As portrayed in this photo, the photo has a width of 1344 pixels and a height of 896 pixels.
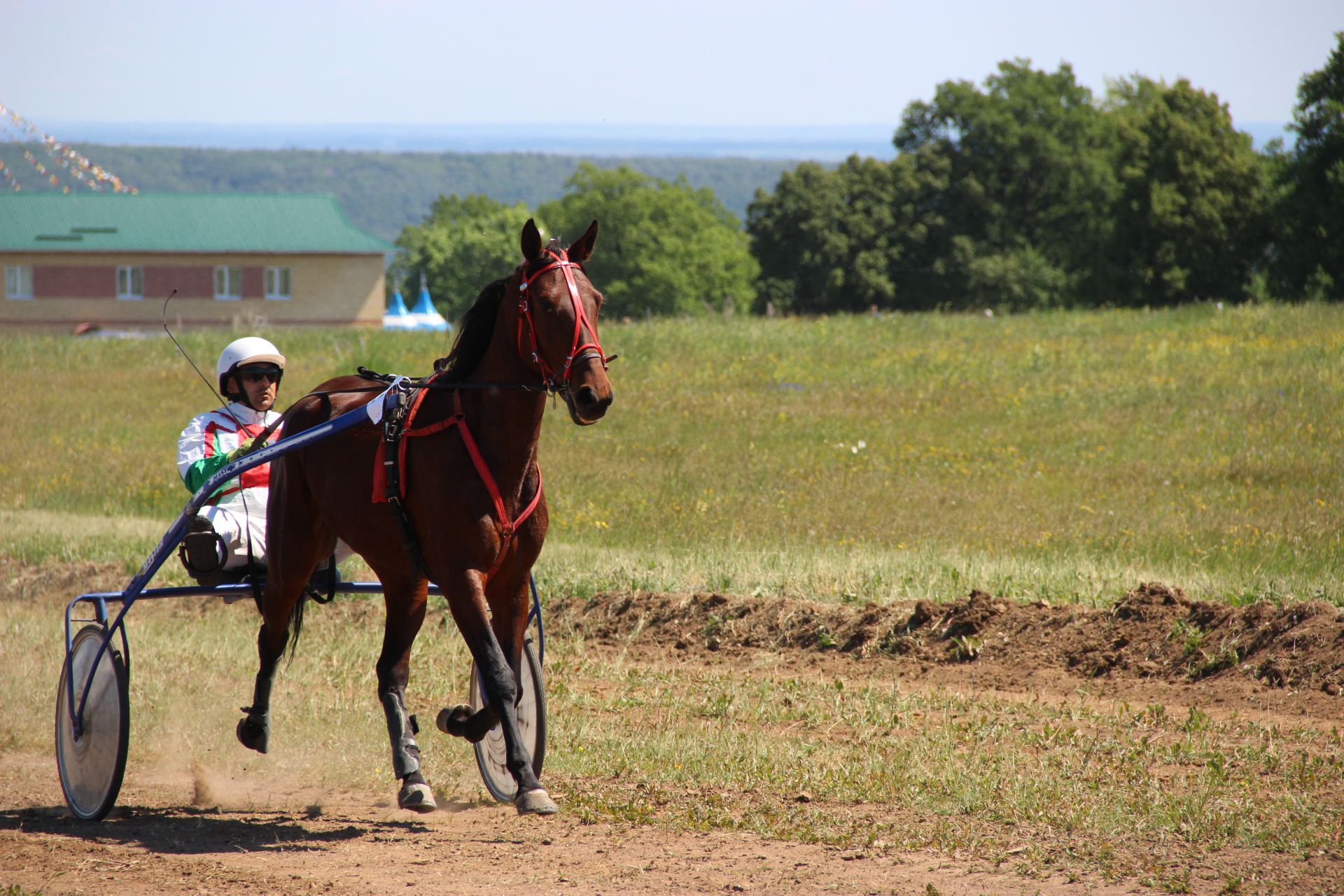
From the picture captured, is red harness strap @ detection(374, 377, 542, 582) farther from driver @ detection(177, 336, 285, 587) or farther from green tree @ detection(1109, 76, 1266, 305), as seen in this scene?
green tree @ detection(1109, 76, 1266, 305)

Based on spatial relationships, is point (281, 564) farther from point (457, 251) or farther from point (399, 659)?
point (457, 251)

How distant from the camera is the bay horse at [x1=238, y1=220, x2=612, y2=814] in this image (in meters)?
5.81

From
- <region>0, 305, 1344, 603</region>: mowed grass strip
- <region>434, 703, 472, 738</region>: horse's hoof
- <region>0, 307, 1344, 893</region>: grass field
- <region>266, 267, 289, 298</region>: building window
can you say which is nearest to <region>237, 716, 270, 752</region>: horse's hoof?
<region>0, 307, 1344, 893</region>: grass field

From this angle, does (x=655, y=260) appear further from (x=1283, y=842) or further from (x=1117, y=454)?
(x=1283, y=842)

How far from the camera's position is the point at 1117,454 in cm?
1880

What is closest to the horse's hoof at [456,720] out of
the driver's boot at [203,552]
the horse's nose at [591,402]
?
the horse's nose at [591,402]

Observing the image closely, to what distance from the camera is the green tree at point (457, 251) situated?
96500mm

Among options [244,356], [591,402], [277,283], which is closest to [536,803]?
[591,402]

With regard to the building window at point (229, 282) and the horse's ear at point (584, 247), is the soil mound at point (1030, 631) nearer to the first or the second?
the horse's ear at point (584, 247)

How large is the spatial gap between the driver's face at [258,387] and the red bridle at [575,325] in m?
2.47

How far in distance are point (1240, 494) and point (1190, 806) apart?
10724 millimetres

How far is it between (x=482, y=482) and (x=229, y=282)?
70.8 m

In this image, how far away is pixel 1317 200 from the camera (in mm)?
48844

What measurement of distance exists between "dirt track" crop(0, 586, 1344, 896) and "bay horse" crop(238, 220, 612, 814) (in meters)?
0.45
